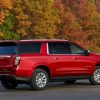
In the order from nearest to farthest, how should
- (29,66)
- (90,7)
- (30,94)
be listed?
(30,94) < (29,66) < (90,7)

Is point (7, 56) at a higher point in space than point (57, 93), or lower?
higher

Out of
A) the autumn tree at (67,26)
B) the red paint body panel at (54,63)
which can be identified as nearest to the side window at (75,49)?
the red paint body panel at (54,63)

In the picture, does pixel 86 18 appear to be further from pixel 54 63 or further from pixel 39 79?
pixel 39 79

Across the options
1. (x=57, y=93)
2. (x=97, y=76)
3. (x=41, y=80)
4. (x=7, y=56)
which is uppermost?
(x=7, y=56)

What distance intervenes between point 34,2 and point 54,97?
198ft

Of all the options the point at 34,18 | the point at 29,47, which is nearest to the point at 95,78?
the point at 29,47

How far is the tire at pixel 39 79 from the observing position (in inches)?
670

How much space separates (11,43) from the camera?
17.1 m

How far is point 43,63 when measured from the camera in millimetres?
17266

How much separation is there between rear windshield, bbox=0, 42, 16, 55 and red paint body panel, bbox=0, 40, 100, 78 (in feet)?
0.99

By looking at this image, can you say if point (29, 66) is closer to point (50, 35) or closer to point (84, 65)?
point (84, 65)

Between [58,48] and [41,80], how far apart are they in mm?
1486

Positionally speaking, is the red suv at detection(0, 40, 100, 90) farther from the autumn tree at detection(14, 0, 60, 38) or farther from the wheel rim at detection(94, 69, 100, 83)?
the autumn tree at detection(14, 0, 60, 38)

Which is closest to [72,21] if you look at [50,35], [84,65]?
[50,35]
